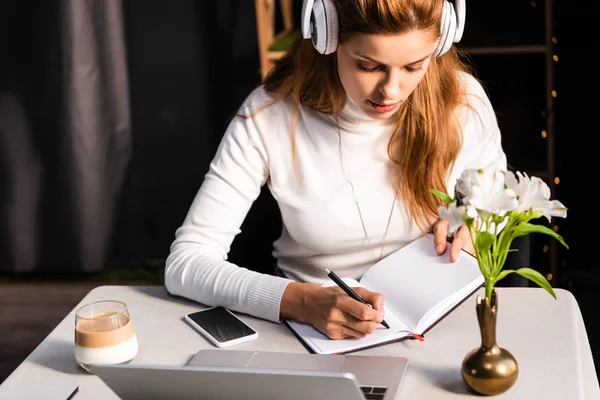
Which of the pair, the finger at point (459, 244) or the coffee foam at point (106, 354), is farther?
the finger at point (459, 244)

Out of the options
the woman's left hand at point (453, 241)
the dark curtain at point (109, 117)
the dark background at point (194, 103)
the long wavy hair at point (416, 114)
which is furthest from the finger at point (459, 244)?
the dark curtain at point (109, 117)

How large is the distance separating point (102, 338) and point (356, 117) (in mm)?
709

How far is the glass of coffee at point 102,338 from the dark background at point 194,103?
5.56 feet

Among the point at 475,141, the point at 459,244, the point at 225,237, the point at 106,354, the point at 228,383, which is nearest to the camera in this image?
the point at 228,383

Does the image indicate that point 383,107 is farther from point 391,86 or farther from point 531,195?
point 531,195

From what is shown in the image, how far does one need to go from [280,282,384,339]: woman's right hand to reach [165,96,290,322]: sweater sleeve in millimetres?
27

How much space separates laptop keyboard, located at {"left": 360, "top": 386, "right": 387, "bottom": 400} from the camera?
0.99m

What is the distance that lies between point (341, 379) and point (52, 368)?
0.49 m

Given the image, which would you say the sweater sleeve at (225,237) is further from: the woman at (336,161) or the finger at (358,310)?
the finger at (358,310)

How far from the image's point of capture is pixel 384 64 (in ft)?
4.39

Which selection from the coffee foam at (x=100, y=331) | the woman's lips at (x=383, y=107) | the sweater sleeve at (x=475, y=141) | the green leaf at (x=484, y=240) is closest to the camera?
the green leaf at (x=484, y=240)

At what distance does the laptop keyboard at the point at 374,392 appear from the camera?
0.99m

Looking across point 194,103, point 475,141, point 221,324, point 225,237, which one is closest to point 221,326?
point 221,324

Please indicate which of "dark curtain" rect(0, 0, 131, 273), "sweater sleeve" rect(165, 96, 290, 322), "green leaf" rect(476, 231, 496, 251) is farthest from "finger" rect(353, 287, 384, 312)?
"dark curtain" rect(0, 0, 131, 273)
